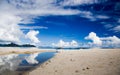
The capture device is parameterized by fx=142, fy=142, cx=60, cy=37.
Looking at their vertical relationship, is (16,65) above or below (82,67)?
below

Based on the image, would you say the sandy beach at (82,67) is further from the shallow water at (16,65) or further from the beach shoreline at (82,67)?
the shallow water at (16,65)

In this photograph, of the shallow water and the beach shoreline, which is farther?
the shallow water

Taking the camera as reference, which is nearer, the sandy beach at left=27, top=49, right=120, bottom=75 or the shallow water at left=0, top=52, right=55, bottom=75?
the sandy beach at left=27, top=49, right=120, bottom=75

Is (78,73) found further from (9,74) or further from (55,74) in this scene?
(9,74)

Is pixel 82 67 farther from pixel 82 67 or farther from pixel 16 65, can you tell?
pixel 16 65

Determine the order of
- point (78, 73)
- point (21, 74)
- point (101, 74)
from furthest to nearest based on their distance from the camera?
1. point (21, 74)
2. point (78, 73)
3. point (101, 74)

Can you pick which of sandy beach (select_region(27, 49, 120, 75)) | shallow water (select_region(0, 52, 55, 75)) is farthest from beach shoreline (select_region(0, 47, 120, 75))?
shallow water (select_region(0, 52, 55, 75))

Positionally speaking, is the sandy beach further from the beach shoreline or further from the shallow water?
the shallow water

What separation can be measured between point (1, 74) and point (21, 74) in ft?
8.65

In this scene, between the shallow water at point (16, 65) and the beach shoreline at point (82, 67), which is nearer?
the beach shoreline at point (82, 67)

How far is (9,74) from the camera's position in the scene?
19.7 metres

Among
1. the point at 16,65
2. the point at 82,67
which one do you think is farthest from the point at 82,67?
the point at 16,65

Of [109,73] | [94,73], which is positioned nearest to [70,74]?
[94,73]

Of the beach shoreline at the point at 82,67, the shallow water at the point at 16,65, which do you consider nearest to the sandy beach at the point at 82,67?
the beach shoreline at the point at 82,67
